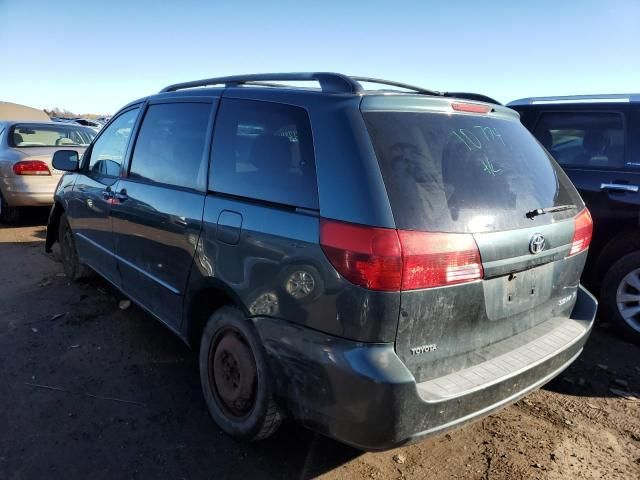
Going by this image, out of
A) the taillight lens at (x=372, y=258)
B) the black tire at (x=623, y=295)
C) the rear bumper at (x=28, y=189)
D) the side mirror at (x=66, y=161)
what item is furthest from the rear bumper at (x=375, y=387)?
the rear bumper at (x=28, y=189)

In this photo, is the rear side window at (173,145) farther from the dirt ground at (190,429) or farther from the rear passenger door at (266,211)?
the dirt ground at (190,429)

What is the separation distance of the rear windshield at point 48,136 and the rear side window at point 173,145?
18.2 feet

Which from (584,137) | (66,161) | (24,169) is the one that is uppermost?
(584,137)

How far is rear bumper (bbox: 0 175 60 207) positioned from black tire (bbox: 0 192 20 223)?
0.20 metres

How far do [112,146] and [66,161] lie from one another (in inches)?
31.2

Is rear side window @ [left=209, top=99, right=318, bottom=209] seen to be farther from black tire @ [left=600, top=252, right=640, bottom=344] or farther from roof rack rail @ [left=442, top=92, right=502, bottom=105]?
black tire @ [left=600, top=252, right=640, bottom=344]

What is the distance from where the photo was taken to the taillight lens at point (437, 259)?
6.33 feet

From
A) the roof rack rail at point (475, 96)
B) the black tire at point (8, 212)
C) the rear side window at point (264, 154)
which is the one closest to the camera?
the rear side window at point (264, 154)

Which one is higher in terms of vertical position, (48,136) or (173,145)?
(173,145)

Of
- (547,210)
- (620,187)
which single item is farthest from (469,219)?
(620,187)

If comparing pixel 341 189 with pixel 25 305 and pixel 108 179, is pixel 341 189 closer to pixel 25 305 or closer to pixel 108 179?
pixel 108 179

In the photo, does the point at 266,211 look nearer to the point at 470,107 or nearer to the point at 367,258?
the point at 367,258

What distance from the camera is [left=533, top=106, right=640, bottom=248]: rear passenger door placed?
4067mm

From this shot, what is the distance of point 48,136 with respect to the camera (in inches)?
330
